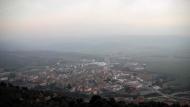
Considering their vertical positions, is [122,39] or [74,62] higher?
[122,39]

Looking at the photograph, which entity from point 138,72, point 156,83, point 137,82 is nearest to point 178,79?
point 156,83

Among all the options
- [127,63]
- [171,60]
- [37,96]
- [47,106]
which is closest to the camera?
[47,106]

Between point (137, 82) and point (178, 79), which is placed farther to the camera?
point (137, 82)

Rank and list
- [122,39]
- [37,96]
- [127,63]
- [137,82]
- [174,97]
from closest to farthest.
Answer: [37,96]
[174,97]
[137,82]
[127,63]
[122,39]

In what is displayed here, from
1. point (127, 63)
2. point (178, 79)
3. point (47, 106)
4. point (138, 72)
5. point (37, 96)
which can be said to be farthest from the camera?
point (127, 63)

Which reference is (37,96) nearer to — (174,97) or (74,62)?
(174,97)

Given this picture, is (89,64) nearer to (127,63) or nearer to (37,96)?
(127,63)

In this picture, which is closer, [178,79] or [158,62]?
[178,79]

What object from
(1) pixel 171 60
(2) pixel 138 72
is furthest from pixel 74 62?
(1) pixel 171 60

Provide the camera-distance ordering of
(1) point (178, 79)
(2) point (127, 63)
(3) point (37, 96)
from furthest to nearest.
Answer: (2) point (127, 63) → (1) point (178, 79) → (3) point (37, 96)
